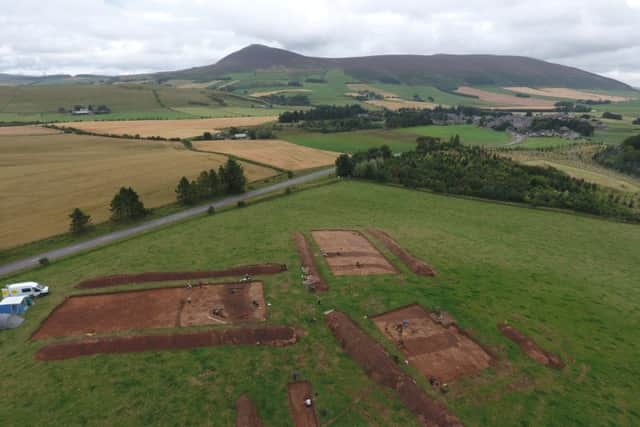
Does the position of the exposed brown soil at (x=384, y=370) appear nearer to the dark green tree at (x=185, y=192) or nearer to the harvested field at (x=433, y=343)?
the harvested field at (x=433, y=343)

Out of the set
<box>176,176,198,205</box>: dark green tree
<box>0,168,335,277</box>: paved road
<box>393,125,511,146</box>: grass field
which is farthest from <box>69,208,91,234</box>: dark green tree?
<box>393,125,511,146</box>: grass field

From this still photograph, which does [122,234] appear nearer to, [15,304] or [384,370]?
[15,304]

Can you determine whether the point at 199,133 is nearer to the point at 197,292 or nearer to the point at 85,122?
the point at 85,122

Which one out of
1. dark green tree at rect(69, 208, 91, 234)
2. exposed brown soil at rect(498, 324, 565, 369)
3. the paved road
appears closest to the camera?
exposed brown soil at rect(498, 324, 565, 369)

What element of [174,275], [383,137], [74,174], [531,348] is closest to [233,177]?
[174,275]

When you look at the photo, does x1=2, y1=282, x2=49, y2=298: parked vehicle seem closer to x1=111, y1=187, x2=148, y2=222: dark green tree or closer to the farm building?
the farm building

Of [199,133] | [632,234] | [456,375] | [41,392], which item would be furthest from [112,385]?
[199,133]
